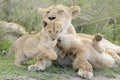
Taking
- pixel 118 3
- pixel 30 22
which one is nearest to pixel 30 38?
pixel 30 22

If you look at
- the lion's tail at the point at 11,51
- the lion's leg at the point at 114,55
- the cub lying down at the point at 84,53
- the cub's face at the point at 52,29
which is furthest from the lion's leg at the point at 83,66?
the lion's tail at the point at 11,51

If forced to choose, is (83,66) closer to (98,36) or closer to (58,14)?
(98,36)

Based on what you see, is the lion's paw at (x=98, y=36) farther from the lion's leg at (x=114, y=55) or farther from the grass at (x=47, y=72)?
the lion's leg at (x=114, y=55)

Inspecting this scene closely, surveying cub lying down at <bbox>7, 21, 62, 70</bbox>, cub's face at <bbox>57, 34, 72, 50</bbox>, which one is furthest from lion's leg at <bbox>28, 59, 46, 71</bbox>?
cub's face at <bbox>57, 34, 72, 50</bbox>

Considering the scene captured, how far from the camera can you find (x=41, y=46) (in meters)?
5.81

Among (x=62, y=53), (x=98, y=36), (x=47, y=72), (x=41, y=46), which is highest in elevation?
(x=98, y=36)

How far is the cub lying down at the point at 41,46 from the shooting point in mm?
5605

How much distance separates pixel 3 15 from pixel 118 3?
230cm

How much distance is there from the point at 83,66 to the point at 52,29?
0.62 m

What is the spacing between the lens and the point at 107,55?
6273mm

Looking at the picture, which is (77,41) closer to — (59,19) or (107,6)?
(59,19)

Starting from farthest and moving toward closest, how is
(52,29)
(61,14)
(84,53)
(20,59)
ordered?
(20,59) < (61,14) < (84,53) < (52,29)

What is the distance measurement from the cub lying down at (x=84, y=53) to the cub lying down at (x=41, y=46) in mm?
225

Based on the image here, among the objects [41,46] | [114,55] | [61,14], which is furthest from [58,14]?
[114,55]
